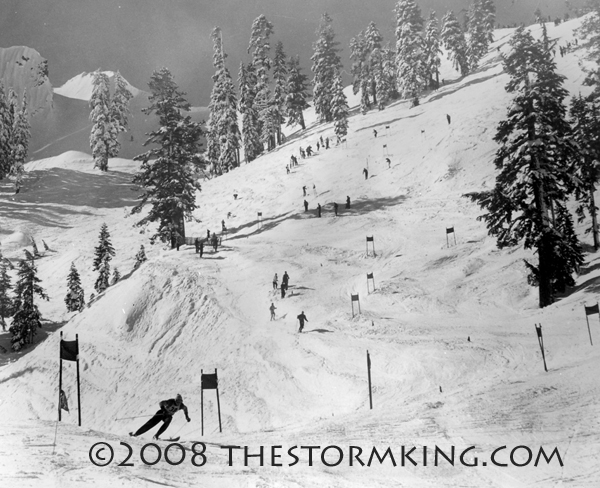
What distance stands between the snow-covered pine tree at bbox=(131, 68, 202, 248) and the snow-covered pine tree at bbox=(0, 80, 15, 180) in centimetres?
4526

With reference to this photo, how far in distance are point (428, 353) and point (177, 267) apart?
54.5 feet

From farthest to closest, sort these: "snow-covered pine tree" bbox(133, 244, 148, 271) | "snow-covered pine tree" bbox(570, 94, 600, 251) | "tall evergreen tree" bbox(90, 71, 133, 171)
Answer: "tall evergreen tree" bbox(90, 71, 133, 171) → "snow-covered pine tree" bbox(133, 244, 148, 271) → "snow-covered pine tree" bbox(570, 94, 600, 251)

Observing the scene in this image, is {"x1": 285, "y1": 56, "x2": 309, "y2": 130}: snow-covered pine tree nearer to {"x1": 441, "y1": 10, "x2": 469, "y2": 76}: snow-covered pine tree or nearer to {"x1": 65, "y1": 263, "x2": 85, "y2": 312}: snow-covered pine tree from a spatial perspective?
{"x1": 441, "y1": 10, "x2": 469, "y2": 76}: snow-covered pine tree

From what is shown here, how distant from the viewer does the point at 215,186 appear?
192 ft

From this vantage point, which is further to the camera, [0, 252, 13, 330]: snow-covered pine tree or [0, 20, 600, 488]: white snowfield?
[0, 252, 13, 330]: snow-covered pine tree

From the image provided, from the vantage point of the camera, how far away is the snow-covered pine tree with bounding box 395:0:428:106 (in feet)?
212

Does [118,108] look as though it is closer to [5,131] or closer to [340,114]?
[5,131]

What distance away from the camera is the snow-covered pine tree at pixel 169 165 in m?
34.3

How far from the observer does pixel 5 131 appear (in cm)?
6869

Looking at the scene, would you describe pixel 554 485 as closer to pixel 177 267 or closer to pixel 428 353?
pixel 428 353

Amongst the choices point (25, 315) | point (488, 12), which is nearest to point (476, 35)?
point (488, 12)

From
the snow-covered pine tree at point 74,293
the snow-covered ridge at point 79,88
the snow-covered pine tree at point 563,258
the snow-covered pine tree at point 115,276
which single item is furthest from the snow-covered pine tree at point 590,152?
the snow-covered ridge at point 79,88

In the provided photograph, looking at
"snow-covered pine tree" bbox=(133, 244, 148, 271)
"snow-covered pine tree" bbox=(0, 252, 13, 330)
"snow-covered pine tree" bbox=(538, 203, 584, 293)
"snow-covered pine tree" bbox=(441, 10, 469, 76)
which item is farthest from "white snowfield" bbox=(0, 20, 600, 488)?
"snow-covered pine tree" bbox=(441, 10, 469, 76)

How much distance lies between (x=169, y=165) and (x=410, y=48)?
1737 inches
